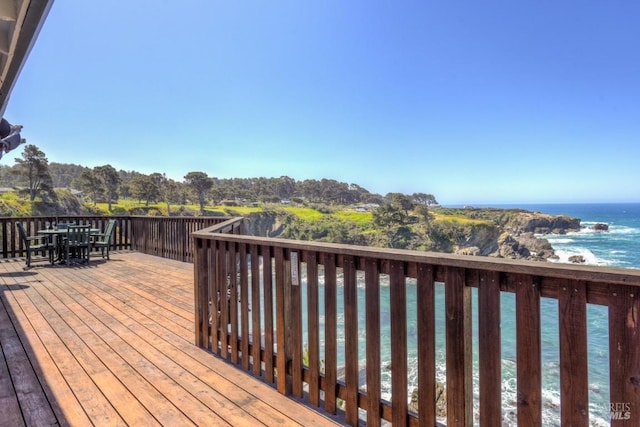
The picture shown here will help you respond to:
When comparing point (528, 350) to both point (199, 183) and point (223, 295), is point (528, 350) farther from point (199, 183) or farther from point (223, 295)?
point (199, 183)

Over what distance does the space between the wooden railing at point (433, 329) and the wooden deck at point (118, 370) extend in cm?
25

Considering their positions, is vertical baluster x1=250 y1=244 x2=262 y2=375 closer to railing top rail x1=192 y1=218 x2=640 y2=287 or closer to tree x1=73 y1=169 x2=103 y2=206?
railing top rail x1=192 y1=218 x2=640 y2=287

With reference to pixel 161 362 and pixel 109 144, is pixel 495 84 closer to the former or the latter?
pixel 161 362

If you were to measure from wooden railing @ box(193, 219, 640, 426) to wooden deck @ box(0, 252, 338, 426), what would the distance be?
0.84 feet

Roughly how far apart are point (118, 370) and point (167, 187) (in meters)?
59.9

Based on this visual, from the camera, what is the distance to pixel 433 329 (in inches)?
60.8

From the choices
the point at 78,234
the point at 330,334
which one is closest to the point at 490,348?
the point at 330,334

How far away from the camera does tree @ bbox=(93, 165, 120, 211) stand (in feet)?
163

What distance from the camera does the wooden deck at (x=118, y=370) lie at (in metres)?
1.95

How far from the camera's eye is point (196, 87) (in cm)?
1585

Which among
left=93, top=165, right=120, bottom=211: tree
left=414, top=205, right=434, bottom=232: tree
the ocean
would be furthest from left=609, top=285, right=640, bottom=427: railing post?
left=93, top=165, right=120, bottom=211: tree

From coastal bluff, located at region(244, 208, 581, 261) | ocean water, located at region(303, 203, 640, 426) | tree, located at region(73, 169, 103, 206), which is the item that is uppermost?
tree, located at region(73, 169, 103, 206)

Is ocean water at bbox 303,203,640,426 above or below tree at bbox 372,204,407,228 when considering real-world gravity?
below

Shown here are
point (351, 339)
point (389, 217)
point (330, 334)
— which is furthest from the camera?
point (389, 217)
